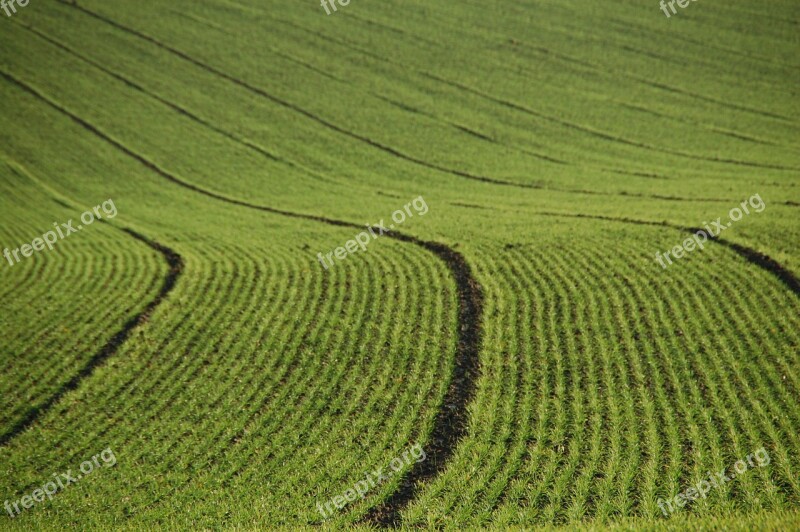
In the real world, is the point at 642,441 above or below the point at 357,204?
below

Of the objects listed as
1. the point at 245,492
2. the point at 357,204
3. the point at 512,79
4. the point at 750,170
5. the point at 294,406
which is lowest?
the point at 245,492

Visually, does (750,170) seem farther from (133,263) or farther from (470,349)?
(133,263)

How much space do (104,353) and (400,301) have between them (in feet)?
40.1

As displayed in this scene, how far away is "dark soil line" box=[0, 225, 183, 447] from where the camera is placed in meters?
17.8

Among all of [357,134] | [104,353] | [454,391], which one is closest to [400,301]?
[454,391]

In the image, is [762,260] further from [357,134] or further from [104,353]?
[357,134]

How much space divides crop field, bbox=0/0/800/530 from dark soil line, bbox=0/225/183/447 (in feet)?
0.38

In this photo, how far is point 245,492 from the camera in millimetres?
13938

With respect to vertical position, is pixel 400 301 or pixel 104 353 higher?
pixel 400 301

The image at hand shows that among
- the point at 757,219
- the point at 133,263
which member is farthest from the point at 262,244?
the point at 757,219

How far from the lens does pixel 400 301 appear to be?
76.3 feet

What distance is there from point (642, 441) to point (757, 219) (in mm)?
20676

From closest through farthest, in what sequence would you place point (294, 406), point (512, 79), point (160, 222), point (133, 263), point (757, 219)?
point (294, 406) → point (757, 219) → point (133, 263) → point (160, 222) → point (512, 79)

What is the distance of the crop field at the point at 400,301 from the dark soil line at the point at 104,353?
11 cm
